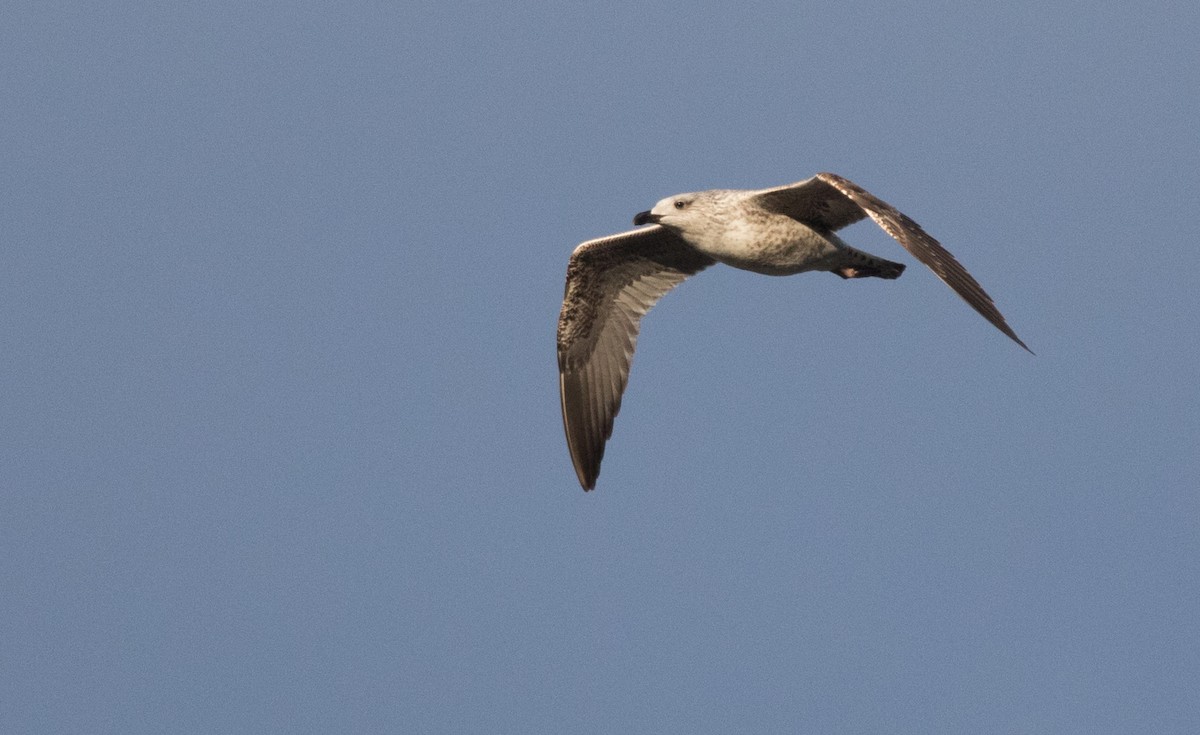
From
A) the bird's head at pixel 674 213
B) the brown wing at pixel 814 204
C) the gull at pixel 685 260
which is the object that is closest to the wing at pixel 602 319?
the gull at pixel 685 260

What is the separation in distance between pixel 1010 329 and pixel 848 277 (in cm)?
399

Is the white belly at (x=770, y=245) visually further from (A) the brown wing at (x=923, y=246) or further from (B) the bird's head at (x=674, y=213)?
(A) the brown wing at (x=923, y=246)

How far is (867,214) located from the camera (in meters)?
14.4

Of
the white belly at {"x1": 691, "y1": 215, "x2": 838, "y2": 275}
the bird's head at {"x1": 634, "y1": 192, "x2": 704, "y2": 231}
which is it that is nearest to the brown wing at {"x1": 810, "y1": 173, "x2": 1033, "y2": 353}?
the white belly at {"x1": 691, "y1": 215, "x2": 838, "y2": 275}

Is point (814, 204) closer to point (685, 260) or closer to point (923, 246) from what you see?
point (923, 246)

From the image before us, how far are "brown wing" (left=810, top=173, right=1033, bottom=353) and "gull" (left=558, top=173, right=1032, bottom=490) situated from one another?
13 mm

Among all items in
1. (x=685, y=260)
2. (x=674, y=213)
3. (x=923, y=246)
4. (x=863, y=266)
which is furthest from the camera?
(x=685, y=260)

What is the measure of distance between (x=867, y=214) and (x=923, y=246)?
0.98 metres

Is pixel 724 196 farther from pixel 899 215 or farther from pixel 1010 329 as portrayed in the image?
pixel 1010 329

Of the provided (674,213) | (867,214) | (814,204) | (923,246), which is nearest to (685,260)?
(674,213)

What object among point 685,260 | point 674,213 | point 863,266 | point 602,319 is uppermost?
point 674,213

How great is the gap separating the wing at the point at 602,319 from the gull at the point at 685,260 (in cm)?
1

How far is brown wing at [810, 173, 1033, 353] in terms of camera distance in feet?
42.5

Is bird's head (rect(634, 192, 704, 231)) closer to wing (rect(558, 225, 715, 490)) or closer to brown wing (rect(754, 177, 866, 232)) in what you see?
brown wing (rect(754, 177, 866, 232))
